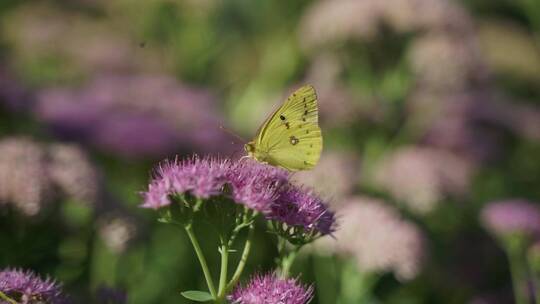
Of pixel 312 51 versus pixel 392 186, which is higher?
pixel 312 51

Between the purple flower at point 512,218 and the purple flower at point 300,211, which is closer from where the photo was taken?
the purple flower at point 300,211

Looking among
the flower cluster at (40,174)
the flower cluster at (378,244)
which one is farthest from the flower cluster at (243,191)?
the flower cluster at (378,244)

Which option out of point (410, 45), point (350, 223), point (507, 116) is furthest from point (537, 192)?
point (350, 223)

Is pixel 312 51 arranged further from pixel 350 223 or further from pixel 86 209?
pixel 86 209

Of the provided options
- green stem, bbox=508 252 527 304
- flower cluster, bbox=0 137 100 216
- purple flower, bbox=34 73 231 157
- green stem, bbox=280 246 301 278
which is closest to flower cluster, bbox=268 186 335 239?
green stem, bbox=280 246 301 278

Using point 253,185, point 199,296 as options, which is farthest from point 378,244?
point 199,296

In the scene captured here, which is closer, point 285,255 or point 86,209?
point 285,255

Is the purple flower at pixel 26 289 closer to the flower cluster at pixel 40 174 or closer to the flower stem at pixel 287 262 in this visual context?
the flower stem at pixel 287 262
